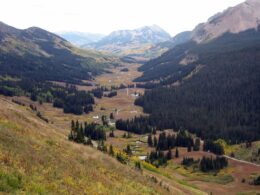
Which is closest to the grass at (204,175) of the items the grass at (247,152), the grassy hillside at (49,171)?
the grass at (247,152)

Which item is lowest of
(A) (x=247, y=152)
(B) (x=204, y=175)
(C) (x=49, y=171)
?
(B) (x=204, y=175)

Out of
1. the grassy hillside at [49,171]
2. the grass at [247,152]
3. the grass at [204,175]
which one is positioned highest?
the grassy hillside at [49,171]

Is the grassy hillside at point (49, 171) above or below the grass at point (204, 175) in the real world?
above

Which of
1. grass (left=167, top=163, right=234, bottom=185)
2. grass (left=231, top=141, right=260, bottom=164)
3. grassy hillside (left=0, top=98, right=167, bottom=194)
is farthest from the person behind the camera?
grass (left=231, top=141, right=260, bottom=164)

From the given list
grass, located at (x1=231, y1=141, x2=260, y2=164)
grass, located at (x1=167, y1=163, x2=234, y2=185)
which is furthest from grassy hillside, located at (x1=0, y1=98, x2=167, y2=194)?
grass, located at (x1=231, y1=141, x2=260, y2=164)

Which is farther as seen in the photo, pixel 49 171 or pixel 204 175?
pixel 204 175

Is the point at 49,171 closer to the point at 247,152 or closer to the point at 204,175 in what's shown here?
the point at 204,175

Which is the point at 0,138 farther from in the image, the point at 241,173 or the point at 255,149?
the point at 255,149

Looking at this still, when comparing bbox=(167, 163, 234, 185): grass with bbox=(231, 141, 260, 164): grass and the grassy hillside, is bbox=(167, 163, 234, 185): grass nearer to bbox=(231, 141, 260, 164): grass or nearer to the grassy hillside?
bbox=(231, 141, 260, 164): grass

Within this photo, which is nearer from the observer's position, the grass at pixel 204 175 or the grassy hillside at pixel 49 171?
the grassy hillside at pixel 49 171

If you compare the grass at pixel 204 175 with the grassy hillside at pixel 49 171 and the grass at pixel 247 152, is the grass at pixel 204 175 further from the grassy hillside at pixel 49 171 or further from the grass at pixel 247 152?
the grassy hillside at pixel 49 171

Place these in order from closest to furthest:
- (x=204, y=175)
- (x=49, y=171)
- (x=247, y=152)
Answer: (x=49, y=171) < (x=204, y=175) < (x=247, y=152)

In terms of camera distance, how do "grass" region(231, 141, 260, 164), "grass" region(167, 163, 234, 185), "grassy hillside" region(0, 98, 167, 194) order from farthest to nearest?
"grass" region(231, 141, 260, 164) < "grass" region(167, 163, 234, 185) < "grassy hillside" region(0, 98, 167, 194)

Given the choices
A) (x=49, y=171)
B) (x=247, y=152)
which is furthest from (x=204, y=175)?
(x=49, y=171)
